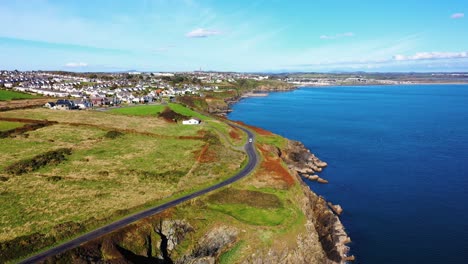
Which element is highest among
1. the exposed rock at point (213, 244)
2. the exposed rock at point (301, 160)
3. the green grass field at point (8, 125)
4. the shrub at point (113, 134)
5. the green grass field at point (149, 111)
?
the green grass field at point (8, 125)

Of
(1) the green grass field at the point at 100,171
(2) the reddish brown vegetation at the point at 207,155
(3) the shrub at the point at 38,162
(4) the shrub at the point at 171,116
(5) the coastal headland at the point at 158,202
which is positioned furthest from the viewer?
(4) the shrub at the point at 171,116

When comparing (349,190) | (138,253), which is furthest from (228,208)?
(349,190)

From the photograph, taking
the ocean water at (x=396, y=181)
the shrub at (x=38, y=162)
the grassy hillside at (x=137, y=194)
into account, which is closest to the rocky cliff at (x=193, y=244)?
the grassy hillside at (x=137, y=194)

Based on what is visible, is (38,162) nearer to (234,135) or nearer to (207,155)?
(207,155)

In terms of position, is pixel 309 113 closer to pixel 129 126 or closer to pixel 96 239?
pixel 129 126

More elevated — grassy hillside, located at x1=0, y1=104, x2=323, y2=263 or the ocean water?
grassy hillside, located at x1=0, y1=104, x2=323, y2=263

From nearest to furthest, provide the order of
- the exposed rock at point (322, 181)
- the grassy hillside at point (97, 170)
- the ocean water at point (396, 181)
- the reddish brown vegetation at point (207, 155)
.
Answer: the grassy hillside at point (97, 170), the ocean water at point (396, 181), the reddish brown vegetation at point (207, 155), the exposed rock at point (322, 181)

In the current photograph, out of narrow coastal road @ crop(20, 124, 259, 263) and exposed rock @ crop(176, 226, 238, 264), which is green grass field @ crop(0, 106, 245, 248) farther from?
exposed rock @ crop(176, 226, 238, 264)

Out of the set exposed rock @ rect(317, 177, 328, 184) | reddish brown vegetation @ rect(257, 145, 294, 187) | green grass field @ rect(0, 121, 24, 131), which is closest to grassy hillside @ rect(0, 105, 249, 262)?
green grass field @ rect(0, 121, 24, 131)

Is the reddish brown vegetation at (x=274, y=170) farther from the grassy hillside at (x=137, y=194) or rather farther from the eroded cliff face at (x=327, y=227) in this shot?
the eroded cliff face at (x=327, y=227)

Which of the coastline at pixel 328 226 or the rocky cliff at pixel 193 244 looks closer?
the rocky cliff at pixel 193 244

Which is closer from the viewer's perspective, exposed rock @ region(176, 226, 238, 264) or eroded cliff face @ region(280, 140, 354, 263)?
exposed rock @ region(176, 226, 238, 264)
